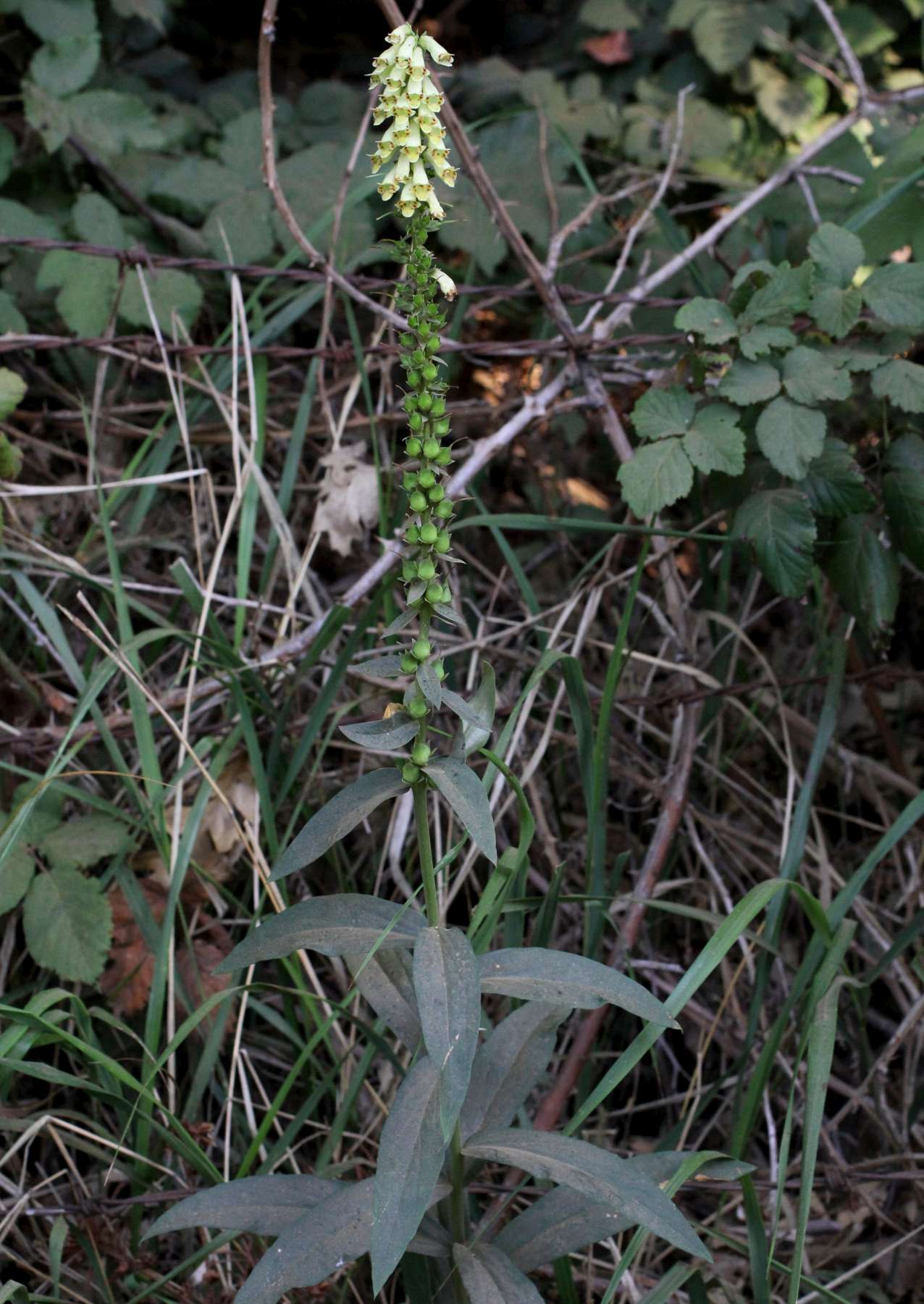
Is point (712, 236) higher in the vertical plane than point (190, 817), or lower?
higher

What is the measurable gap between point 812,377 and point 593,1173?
1.40m

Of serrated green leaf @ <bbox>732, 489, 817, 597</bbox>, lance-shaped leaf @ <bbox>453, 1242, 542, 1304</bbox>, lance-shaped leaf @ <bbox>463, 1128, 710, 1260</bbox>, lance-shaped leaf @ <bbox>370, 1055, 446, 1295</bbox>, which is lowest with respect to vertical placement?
lance-shaped leaf @ <bbox>453, 1242, 542, 1304</bbox>

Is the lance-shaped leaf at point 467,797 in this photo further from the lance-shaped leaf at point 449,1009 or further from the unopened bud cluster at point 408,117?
the unopened bud cluster at point 408,117

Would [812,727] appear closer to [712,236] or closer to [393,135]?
[712,236]

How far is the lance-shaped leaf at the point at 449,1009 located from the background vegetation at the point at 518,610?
35 cm

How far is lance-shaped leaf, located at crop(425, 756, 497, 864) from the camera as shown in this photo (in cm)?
134

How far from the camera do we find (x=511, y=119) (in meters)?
3.31

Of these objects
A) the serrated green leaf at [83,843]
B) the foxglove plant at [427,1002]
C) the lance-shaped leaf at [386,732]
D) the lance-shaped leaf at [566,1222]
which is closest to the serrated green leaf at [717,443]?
the foxglove plant at [427,1002]

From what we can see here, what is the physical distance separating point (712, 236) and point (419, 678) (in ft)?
5.73

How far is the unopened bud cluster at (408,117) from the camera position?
50.6 inches

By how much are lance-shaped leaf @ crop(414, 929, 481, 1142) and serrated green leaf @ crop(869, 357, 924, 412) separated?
1.28m

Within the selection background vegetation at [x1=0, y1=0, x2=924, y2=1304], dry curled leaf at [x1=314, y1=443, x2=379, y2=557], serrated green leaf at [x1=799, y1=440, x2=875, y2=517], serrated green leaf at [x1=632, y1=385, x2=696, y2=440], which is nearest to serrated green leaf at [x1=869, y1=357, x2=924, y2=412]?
background vegetation at [x1=0, y1=0, x2=924, y2=1304]

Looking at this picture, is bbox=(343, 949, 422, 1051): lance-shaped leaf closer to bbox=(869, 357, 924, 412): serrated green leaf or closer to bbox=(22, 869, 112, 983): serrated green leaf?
bbox=(22, 869, 112, 983): serrated green leaf

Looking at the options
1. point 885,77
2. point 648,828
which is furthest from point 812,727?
point 885,77
